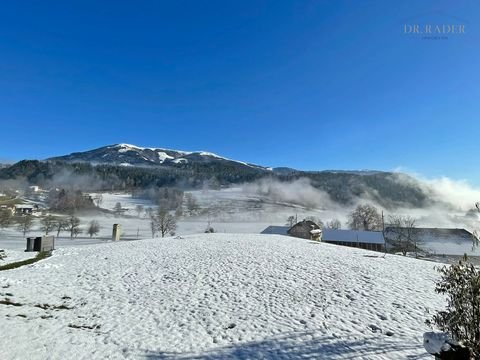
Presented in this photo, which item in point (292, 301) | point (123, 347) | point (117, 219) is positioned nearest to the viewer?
point (123, 347)

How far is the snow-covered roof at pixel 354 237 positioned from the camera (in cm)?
8275

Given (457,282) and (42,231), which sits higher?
(457,282)

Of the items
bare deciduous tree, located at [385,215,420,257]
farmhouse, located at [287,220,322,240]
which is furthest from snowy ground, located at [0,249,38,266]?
bare deciduous tree, located at [385,215,420,257]

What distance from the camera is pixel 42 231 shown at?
116 meters

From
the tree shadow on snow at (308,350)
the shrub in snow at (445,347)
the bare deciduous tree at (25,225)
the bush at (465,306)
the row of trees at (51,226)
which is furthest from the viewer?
the row of trees at (51,226)

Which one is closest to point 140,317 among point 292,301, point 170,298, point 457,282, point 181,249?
point 170,298

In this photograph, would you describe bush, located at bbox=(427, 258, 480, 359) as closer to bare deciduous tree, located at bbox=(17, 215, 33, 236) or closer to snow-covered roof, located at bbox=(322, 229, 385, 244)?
snow-covered roof, located at bbox=(322, 229, 385, 244)

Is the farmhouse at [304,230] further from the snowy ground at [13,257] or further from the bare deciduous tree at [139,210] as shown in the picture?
the bare deciduous tree at [139,210]

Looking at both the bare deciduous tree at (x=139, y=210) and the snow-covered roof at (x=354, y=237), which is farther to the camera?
the bare deciduous tree at (x=139, y=210)

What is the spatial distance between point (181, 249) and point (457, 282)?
2359cm

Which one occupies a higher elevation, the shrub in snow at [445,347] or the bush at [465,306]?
the bush at [465,306]

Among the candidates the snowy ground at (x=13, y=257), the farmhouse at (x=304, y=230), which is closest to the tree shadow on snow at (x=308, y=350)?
the snowy ground at (x=13, y=257)

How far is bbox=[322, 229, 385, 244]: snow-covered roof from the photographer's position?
271ft

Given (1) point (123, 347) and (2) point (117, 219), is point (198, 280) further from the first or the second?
(2) point (117, 219)
